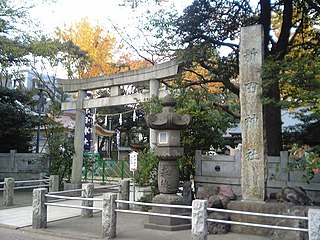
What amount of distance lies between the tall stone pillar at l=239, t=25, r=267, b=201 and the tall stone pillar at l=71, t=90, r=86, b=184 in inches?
359

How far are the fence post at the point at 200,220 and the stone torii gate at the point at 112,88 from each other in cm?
543

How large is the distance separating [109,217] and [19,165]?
12991mm

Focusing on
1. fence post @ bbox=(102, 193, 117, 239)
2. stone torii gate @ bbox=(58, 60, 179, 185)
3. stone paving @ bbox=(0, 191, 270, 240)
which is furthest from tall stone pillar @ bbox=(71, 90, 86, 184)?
fence post @ bbox=(102, 193, 117, 239)

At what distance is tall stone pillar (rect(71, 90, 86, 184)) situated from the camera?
16.7 m

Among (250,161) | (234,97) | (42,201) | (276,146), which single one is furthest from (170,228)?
(234,97)

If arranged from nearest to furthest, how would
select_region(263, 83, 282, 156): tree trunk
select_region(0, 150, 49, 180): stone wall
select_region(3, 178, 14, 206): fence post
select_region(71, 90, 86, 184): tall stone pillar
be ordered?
select_region(3, 178, 14, 206): fence post < select_region(263, 83, 282, 156): tree trunk < select_region(71, 90, 86, 184): tall stone pillar < select_region(0, 150, 49, 180): stone wall

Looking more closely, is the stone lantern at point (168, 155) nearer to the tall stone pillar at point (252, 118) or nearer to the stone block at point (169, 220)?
the stone block at point (169, 220)

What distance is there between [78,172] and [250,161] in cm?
970

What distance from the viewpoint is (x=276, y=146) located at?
1406 centimetres

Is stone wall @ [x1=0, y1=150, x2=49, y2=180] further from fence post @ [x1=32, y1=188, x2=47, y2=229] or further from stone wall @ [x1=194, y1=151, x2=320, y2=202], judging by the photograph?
stone wall @ [x1=194, y1=151, x2=320, y2=202]

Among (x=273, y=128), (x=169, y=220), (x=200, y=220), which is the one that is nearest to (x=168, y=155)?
(x=169, y=220)

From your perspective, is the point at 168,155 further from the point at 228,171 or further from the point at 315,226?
the point at 315,226

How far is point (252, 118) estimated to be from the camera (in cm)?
962

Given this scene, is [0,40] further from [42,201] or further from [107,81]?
[42,201]
